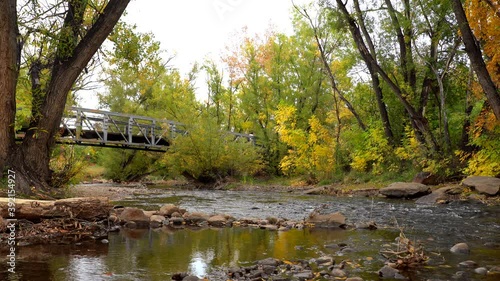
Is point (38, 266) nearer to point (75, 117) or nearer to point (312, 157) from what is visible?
point (75, 117)

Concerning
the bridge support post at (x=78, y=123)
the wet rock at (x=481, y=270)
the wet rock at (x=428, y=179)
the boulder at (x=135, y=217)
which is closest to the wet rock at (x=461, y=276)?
the wet rock at (x=481, y=270)

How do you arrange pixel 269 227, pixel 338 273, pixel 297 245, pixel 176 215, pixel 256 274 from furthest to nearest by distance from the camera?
pixel 176 215
pixel 269 227
pixel 297 245
pixel 338 273
pixel 256 274

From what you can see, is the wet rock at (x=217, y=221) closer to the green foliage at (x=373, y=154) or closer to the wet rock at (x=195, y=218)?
the wet rock at (x=195, y=218)

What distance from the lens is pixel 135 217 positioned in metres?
7.81

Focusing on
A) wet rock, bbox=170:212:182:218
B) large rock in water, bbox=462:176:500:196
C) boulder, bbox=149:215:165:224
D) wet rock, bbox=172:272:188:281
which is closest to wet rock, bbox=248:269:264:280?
wet rock, bbox=172:272:188:281

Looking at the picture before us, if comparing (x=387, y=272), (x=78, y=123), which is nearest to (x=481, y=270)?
(x=387, y=272)

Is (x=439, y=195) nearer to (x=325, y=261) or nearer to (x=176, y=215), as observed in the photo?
(x=176, y=215)

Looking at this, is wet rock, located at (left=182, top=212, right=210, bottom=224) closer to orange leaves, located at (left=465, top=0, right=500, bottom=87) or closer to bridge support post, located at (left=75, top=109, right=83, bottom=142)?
orange leaves, located at (left=465, top=0, right=500, bottom=87)

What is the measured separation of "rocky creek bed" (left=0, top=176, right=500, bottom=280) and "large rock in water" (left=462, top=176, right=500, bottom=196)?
7.67 feet

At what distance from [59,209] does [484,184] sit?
11760 mm

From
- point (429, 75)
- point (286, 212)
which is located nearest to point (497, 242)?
point (286, 212)

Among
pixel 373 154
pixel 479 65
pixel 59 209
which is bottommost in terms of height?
pixel 59 209

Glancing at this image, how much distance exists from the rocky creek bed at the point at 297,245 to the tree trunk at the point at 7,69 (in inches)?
116

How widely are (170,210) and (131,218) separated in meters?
1.35
